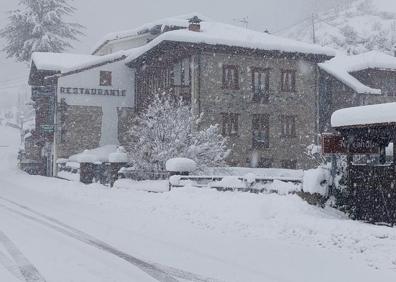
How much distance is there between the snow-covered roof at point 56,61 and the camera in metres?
36.8

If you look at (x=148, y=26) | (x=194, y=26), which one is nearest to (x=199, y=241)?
(x=194, y=26)

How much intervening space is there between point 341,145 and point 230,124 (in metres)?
17.6

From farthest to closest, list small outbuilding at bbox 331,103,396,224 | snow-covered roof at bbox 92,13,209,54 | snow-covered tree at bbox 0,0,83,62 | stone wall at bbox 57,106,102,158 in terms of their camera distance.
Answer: snow-covered tree at bbox 0,0,83,62
snow-covered roof at bbox 92,13,209,54
stone wall at bbox 57,106,102,158
small outbuilding at bbox 331,103,396,224

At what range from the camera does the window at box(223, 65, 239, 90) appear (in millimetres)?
30578

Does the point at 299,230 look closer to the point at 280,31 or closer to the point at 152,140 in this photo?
the point at 152,140

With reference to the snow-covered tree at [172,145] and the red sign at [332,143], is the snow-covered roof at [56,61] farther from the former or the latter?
the red sign at [332,143]

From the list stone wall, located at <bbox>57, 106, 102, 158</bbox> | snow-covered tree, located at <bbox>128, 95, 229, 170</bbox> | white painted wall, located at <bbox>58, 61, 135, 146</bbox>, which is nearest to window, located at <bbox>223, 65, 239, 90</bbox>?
snow-covered tree, located at <bbox>128, 95, 229, 170</bbox>

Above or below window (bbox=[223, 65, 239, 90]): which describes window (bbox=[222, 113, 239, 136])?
below

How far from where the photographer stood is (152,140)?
25.2 metres

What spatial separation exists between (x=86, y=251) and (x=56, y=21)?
4479 centimetres

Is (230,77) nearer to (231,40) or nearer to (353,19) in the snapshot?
(231,40)

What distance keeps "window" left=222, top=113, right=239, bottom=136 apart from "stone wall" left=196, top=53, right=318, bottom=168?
258 mm

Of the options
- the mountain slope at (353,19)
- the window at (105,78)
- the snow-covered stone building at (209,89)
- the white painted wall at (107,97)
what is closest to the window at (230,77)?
the snow-covered stone building at (209,89)

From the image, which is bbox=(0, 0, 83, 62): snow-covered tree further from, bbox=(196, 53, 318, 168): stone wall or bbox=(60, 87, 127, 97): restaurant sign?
bbox=(196, 53, 318, 168): stone wall
